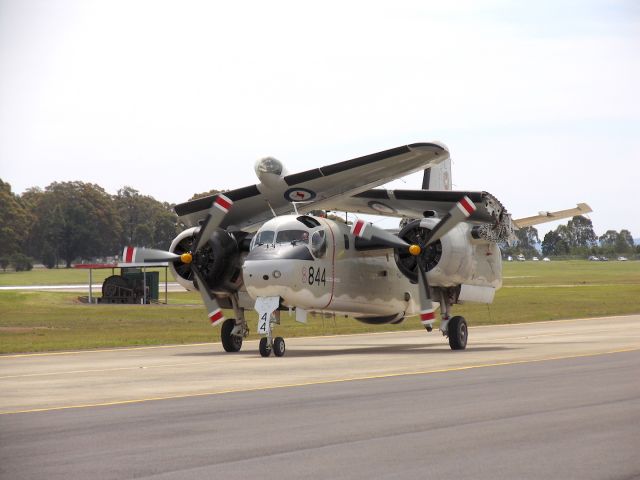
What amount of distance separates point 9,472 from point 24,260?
144356mm

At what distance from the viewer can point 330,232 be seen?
1206 inches

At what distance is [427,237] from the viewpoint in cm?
3155

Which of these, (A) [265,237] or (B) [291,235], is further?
(B) [291,235]

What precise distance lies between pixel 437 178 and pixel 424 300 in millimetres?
8958

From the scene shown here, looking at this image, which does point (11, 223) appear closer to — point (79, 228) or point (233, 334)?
point (79, 228)

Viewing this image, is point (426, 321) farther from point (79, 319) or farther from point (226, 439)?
point (79, 319)

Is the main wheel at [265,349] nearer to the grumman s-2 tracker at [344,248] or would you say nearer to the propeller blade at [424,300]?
the grumman s-2 tracker at [344,248]

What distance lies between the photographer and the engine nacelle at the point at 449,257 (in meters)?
31.4

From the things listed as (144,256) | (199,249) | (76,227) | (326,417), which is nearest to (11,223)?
(76,227)

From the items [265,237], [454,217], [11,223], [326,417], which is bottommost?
[326,417]

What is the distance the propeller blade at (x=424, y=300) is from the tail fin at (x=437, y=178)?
7994mm

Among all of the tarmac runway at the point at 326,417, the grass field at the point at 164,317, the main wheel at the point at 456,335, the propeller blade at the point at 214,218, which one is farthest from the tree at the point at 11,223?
the tarmac runway at the point at 326,417

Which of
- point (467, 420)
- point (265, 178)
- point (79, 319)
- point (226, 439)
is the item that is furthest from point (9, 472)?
point (79, 319)

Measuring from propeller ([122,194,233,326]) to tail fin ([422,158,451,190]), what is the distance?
386 inches
